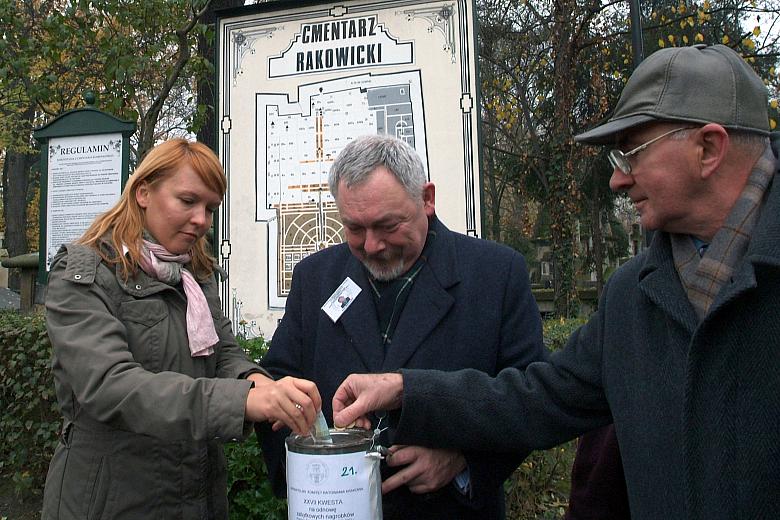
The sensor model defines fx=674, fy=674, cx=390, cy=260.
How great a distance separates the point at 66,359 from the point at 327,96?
299 cm

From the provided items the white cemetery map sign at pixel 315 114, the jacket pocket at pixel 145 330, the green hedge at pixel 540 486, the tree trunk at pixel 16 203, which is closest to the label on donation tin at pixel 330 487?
the jacket pocket at pixel 145 330

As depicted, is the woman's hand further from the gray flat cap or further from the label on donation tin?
the gray flat cap

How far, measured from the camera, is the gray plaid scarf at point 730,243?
1.52 metres

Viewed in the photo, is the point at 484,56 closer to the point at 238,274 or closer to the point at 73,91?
the point at 73,91

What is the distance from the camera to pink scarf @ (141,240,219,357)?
2098 millimetres

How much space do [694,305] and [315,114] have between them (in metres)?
3.32

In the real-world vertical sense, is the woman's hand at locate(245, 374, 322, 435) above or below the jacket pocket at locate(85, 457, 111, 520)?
above

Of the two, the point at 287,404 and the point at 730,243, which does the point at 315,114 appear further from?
the point at 730,243

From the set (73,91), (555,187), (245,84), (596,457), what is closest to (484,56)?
(555,187)

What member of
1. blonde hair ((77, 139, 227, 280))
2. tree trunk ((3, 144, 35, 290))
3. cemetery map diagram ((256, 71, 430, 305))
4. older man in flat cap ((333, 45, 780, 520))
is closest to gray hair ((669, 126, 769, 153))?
older man in flat cap ((333, 45, 780, 520))

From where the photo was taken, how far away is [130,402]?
1.72 m

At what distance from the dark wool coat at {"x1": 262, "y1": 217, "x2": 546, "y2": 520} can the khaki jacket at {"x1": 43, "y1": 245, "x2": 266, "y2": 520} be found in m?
0.27

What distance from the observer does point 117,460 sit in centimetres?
197

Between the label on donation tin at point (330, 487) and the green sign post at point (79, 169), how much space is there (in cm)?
413
